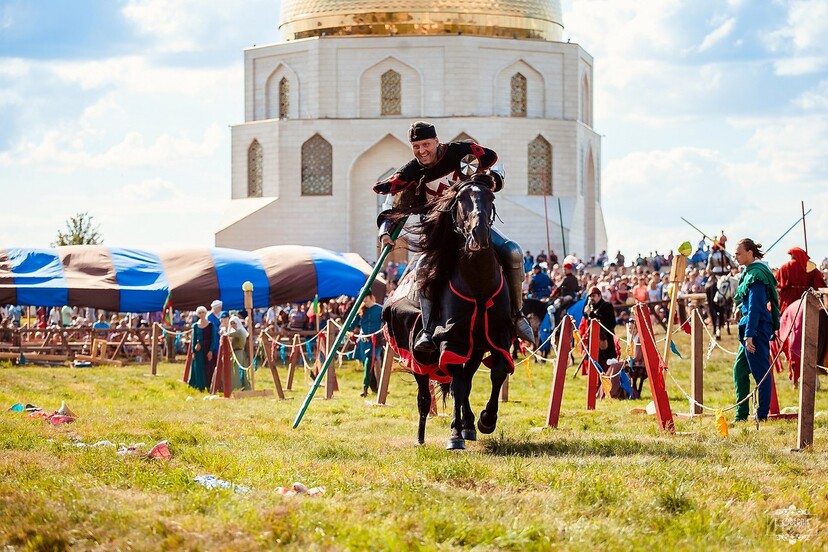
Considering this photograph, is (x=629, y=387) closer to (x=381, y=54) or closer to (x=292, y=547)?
(x=292, y=547)

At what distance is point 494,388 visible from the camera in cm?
1073

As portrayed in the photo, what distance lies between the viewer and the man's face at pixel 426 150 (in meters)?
11.3

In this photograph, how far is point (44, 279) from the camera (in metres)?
31.5

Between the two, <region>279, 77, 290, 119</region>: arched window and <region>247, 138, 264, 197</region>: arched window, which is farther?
<region>247, 138, 264, 197</region>: arched window

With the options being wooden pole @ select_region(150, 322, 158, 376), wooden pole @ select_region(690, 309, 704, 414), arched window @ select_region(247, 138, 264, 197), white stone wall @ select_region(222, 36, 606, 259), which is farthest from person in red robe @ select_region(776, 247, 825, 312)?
arched window @ select_region(247, 138, 264, 197)

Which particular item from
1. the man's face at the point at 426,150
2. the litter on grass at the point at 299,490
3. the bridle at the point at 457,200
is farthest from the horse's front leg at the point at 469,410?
the litter on grass at the point at 299,490

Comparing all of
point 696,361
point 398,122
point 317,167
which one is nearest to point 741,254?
point 696,361

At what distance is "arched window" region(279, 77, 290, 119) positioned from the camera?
201ft

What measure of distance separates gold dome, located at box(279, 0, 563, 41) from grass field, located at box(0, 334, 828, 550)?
4692 cm

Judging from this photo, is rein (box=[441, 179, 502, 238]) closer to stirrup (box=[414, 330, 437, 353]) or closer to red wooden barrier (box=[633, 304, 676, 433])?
stirrup (box=[414, 330, 437, 353])

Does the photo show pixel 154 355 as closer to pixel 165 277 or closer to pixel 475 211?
pixel 165 277

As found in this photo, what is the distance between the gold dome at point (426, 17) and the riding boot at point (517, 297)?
49162mm

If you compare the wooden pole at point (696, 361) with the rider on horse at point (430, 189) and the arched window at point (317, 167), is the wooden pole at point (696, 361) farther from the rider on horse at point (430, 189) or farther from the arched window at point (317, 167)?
the arched window at point (317, 167)

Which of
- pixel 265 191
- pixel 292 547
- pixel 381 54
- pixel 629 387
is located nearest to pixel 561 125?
pixel 381 54
